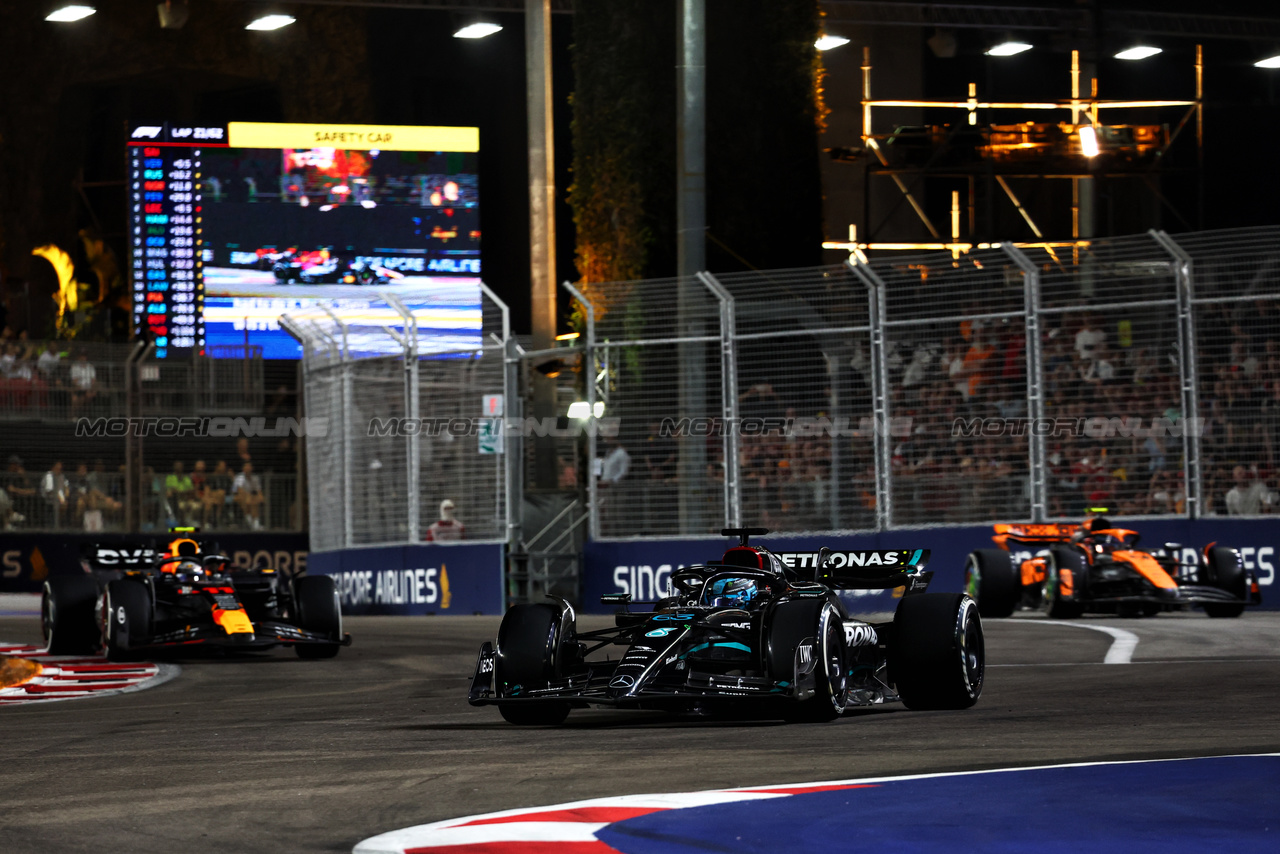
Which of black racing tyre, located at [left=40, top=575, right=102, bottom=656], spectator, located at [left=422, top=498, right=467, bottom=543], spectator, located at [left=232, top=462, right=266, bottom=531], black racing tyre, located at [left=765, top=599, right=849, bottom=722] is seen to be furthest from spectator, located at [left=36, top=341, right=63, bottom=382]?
black racing tyre, located at [left=765, top=599, right=849, bottom=722]

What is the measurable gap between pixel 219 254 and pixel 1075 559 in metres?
14.1

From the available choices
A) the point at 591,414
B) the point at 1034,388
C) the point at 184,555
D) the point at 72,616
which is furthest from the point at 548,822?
the point at 591,414

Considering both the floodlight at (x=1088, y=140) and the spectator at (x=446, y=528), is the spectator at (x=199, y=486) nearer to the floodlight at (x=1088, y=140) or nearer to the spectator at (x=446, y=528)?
the spectator at (x=446, y=528)

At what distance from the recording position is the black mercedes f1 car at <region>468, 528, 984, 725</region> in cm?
917

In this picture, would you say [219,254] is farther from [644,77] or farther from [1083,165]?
[1083,165]

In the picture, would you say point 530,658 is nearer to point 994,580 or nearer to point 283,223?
point 994,580

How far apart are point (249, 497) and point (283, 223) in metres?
4.39

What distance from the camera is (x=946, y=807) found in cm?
612

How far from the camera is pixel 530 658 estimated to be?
31.5 feet

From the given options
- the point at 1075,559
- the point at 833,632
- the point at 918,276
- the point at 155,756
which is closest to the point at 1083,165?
the point at 918,276
